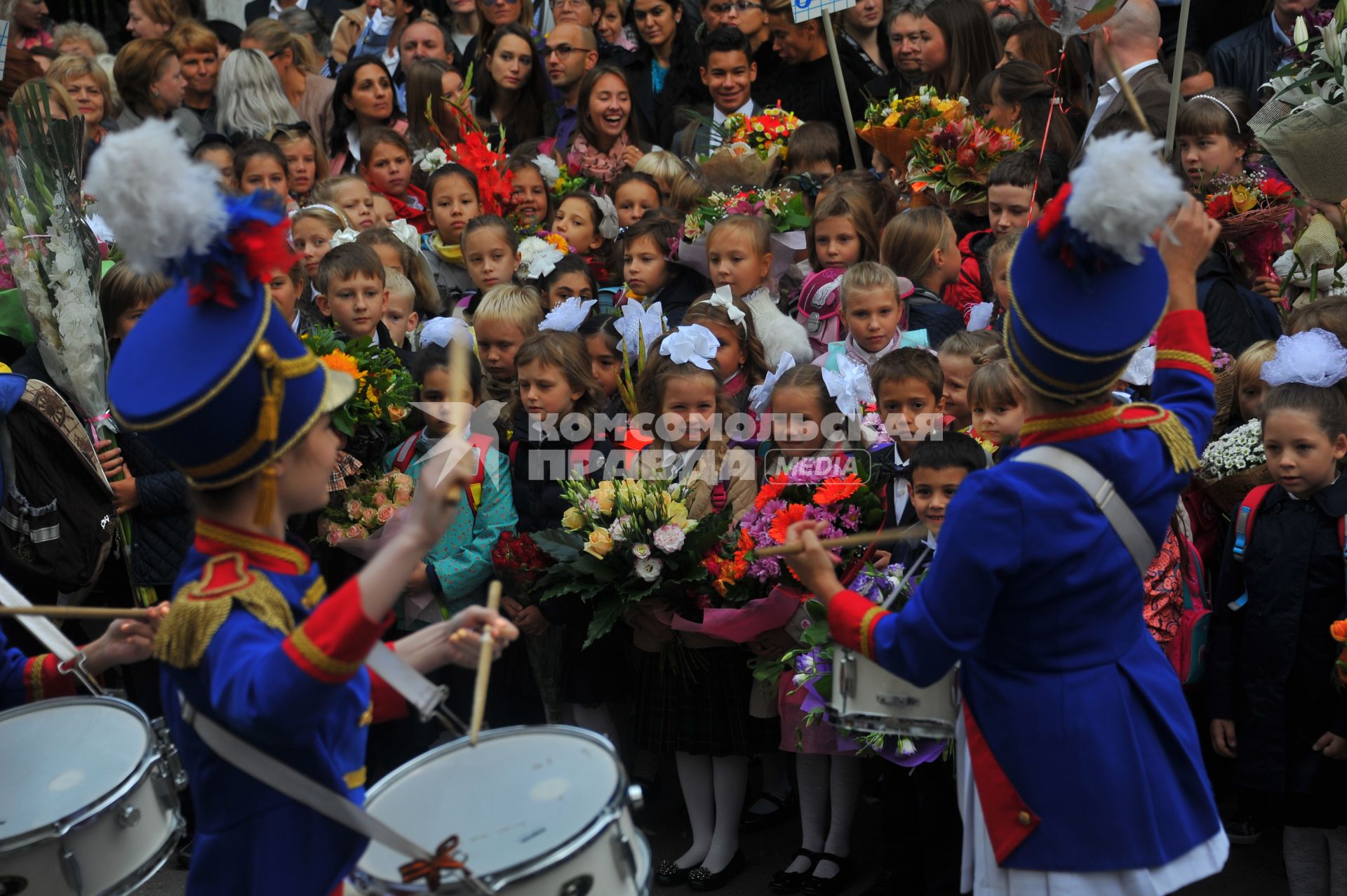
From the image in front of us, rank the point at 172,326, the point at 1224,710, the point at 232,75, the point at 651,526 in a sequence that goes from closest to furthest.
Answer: the point at 172,326 → the point at 1224,710 → the point at 651,526 → the point at 232,75

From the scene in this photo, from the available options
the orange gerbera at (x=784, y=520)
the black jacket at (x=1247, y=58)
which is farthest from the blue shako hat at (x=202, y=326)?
the black jacket at (x=1247, y=58)

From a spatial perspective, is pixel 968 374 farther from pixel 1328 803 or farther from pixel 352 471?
pixel 352 471

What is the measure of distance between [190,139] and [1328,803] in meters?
7.66

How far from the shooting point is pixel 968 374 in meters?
5.48

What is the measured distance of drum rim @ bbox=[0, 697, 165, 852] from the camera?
3.06 m

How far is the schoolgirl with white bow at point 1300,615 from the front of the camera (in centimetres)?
456

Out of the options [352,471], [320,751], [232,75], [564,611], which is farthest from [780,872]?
[232,75]

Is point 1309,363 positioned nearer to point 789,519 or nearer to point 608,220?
point 789,519

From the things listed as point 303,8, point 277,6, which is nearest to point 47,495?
point 303,8

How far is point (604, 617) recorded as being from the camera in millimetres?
5211

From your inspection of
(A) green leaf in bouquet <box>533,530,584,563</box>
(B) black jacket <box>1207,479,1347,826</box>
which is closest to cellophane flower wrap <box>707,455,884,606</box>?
(A) green leaf in bouquet <box>533,530,584,563</box>

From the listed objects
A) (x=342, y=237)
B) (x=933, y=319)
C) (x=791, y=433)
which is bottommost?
(x=791, y=433)

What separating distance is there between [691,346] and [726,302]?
65cm

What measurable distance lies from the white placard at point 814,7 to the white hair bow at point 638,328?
7.09ft
